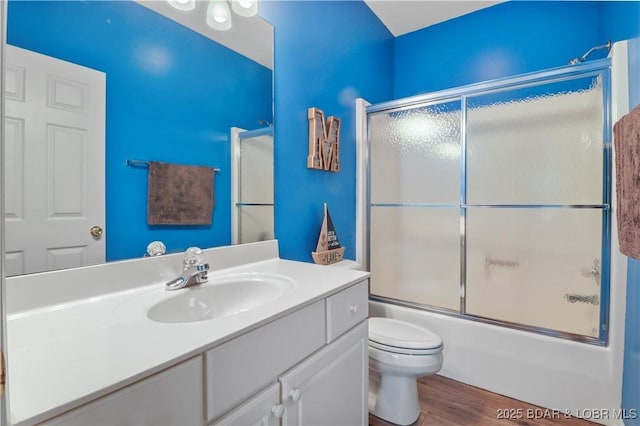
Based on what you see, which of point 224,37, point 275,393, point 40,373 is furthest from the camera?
point 224,37

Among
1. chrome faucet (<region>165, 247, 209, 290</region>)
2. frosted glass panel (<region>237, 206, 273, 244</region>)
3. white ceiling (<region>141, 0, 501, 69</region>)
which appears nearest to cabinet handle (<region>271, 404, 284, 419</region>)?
chrome faucet (<region>165, 247, 209, 290</region>)

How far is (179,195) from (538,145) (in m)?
1.91

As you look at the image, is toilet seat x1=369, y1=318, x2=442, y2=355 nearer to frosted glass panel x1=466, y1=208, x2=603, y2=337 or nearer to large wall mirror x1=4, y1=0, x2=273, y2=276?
frosted glass panel x1=466, y1=208, x2=603, y2=337

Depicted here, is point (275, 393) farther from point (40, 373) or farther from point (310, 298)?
point (40, 373)

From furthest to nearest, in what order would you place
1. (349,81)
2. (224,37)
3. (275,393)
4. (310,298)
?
(349,81), (224,37), (310,298), (275,393)

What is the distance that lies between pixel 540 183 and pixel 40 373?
2.16m

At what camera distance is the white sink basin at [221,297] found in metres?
0.95

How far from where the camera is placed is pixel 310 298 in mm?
914

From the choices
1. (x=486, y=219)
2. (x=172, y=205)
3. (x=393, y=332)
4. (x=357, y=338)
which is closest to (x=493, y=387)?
(x=393, y=332)

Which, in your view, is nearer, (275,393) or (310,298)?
(275,393)

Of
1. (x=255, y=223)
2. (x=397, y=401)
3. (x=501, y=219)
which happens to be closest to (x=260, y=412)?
(x=255, y=223)

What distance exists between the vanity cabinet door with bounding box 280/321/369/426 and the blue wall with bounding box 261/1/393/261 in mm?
622

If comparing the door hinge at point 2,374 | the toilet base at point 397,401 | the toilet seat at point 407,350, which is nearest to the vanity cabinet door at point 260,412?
the door hinge at point 2,374

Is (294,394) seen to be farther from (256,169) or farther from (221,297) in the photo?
(256,169)
